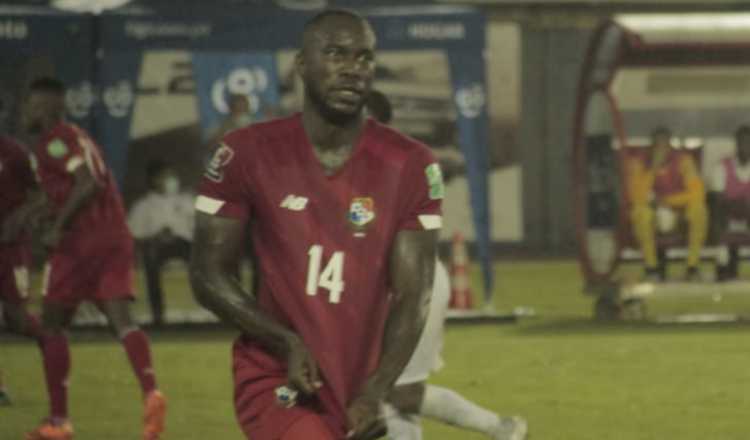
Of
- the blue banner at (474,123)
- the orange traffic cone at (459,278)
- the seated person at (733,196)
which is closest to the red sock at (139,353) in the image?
the blue banner at (474,123)

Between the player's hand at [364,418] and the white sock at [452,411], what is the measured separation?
4090 mm

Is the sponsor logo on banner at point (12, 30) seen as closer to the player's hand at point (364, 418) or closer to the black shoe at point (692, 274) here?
the black shoe at point (692, 274)

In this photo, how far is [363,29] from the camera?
5.54 meters

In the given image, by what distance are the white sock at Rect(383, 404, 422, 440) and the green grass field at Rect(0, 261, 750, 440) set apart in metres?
2.88

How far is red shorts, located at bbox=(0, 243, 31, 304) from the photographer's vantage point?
13.0m

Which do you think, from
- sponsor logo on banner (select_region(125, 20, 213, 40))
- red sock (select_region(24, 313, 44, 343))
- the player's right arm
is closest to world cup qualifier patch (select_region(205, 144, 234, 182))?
the player's right arm

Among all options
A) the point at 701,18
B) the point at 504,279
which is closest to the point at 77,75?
the point at 701,18

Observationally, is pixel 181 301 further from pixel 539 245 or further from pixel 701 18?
pixel 539 245

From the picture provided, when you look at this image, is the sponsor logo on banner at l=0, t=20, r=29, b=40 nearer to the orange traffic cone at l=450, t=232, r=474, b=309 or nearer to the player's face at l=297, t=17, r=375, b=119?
the orange traffic cone at l=450, t=232, r=474, b=309

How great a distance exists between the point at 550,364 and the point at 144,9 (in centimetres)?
512

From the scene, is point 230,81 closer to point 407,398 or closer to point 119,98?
point 119,98

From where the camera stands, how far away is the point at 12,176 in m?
13.0

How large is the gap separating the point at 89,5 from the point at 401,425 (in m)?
10.7

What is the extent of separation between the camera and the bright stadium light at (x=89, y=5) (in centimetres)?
1831
